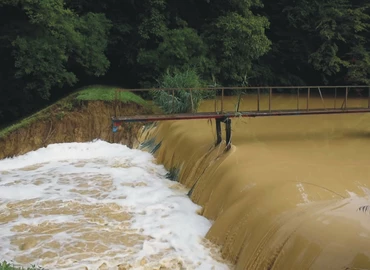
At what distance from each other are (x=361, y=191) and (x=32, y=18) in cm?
1152

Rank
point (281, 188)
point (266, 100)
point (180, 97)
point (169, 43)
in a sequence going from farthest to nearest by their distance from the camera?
point (266, 100)
point (169, 43)
point (180, 97)
point (281, 188)

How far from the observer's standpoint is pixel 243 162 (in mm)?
7914

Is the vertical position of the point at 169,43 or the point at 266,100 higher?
the point at 169,43

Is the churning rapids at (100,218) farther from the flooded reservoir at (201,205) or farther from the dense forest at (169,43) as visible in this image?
the dense forest at (169,43)

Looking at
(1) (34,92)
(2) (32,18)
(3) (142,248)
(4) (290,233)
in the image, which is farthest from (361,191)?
(1) (34,92)

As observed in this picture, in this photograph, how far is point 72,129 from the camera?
524 inches

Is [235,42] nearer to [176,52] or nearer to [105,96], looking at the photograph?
[176,52]

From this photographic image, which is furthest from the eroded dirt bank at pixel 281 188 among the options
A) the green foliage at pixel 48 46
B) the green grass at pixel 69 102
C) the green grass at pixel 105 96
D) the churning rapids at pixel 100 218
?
the green foliage at pixel 48 46

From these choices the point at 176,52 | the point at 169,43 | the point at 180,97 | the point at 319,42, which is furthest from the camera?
the point at 319,42

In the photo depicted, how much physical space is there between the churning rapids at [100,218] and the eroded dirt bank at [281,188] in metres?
0.44

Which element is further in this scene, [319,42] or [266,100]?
[319,42]

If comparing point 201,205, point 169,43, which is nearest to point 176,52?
point 169,43

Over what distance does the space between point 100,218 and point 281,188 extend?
3.31m

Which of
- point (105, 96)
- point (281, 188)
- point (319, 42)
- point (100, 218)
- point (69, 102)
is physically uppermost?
point (319, 42)
